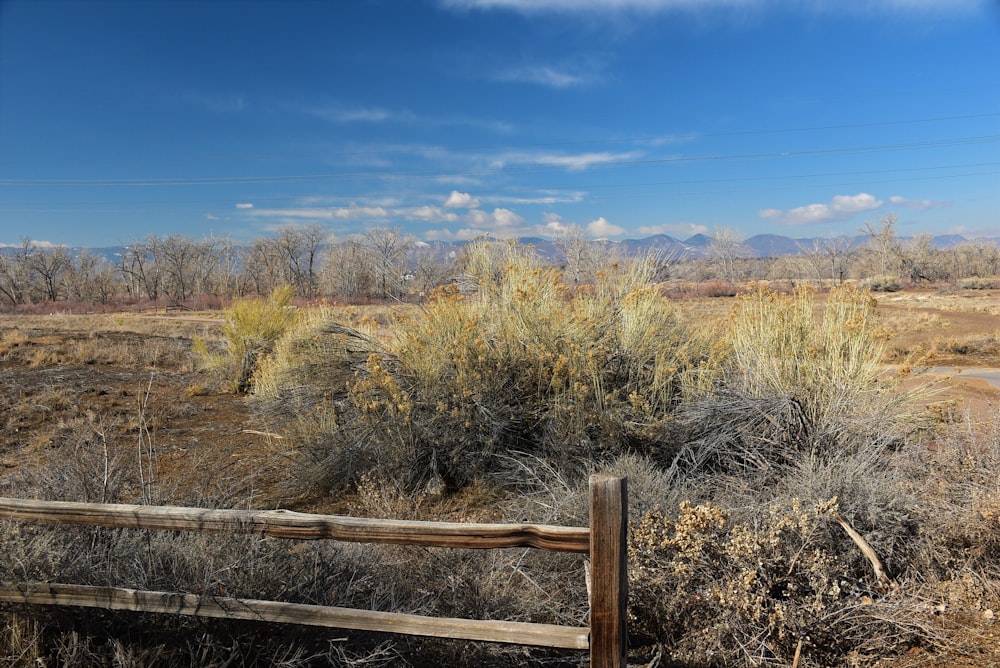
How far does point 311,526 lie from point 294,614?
422 mm

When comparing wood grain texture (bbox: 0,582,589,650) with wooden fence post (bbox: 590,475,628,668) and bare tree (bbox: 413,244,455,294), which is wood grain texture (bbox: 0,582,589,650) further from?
bare tree (bbox: 413,244,455,294)

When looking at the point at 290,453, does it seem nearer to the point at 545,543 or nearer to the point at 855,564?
the point at 545,543

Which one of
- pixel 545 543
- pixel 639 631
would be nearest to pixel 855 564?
pixel 639 631

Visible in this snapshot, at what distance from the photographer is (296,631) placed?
9.61ft

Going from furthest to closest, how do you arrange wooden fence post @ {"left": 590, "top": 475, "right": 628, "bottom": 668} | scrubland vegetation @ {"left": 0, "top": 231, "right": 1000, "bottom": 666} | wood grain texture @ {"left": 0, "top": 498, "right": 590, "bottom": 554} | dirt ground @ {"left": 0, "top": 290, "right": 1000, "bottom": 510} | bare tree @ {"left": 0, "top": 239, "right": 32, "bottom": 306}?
bare tree @ {"left": 0, "top": 239, "right": 32, "bottom": 306} → dirt ground @ {"left": 0, "top": 290, "right": 1000, "bottom": 510} → scrubland vegetation @ {"left": 0, "top": 231, "right": 1000, "bottom": 666} → wood grain texture @ {"left": 0, "top": 498, "right": 590, "bottom": 554} → wooden fence post @ {"left": 590, "top": 475, "right": 628, "bottom": 668}

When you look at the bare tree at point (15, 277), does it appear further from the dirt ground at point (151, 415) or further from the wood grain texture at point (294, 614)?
the wood grain texture at point (294, 614)

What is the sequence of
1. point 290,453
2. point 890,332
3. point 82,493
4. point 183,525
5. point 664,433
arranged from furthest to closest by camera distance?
point 290,453, point 890,332, point 664,433, point 82,493, point 183,525

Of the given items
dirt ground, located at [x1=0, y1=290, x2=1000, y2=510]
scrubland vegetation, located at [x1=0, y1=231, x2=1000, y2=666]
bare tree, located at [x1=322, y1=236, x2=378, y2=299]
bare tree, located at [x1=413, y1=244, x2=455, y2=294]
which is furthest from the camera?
bare tree, located at [x1=322, y1=236, x2=378, y2=299]

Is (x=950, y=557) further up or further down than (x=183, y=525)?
further down

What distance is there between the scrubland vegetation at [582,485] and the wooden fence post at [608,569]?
673 mm

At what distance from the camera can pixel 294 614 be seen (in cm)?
268

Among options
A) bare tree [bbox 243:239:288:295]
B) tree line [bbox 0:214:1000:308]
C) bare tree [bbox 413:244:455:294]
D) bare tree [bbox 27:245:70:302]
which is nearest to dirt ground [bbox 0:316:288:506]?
bare tree [bbox 413:244:455:294]

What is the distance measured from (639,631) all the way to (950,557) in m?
1.97

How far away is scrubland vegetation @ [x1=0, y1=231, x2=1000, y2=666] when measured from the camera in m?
3.03
